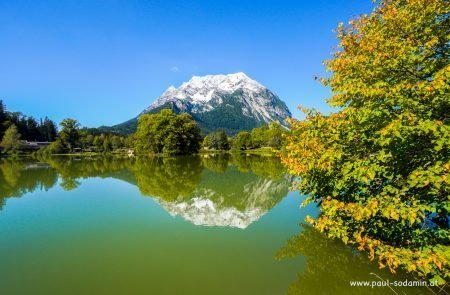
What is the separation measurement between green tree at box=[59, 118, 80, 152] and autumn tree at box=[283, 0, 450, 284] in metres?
138

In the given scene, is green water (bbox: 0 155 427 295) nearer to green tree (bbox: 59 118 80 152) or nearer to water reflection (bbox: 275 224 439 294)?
water reflection (bbox: 275 224 439 294)

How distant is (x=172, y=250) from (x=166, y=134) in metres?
80.7

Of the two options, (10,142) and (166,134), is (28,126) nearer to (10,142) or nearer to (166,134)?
(10,142)

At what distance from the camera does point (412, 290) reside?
7.67 metres

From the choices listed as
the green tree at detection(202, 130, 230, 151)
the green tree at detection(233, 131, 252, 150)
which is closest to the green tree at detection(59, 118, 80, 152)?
the green tree at detection(202, 130, 230, 151)

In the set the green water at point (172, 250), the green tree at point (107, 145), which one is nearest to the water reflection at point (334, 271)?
the green water at point (172, 250)

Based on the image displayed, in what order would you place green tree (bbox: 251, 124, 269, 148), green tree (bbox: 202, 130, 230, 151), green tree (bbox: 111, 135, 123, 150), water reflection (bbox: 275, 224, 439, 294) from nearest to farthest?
water reflection (bbox: 275, 224, 439, 294)
green tree (bbox: 251, 124, 269, 148)
green tree (bbox: 111, 135, 123, 150)
green tree (bbox: 202, 130, 230, 151)

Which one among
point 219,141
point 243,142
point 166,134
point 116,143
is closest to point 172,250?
point 166,134

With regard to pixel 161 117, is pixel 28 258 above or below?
below

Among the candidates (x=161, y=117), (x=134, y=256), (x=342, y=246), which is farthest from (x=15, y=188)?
(x=161, y=117)

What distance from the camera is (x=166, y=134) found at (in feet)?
294

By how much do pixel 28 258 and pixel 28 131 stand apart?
→ 18889 cm

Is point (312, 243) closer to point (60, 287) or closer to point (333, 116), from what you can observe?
point (333, 116)

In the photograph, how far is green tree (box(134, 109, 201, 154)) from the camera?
88.1 m
